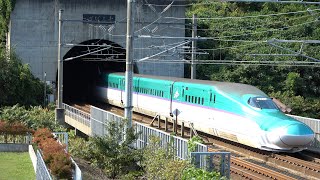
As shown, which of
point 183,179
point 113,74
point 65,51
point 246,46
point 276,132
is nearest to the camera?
point 183,179

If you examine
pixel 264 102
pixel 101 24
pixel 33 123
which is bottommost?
pixel 33 123

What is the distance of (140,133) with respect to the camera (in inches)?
905

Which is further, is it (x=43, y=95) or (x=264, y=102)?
(x=43, y=95)

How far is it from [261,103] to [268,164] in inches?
98.0

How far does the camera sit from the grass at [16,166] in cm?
2352

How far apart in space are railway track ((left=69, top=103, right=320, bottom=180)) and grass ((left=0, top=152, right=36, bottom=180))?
23.6ft

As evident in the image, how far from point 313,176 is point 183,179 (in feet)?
23.8

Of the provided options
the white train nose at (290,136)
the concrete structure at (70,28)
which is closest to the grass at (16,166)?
the white train nose at (290,136)

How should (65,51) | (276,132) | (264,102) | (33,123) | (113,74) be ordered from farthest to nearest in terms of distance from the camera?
(65,51) < (113,74) < (33,123) < (264,102) < (276,132)

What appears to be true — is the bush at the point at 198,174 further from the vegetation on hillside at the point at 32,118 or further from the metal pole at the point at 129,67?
the vegetation on hillside at the point at 32,118

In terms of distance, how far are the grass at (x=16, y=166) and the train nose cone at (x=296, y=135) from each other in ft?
30.3

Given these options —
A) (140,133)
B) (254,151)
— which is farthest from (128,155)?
(254,151)

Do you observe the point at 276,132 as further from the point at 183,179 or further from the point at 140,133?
the point at 183,179

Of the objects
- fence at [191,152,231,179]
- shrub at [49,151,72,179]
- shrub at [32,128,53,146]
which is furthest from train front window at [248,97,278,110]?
shrub at [32,128,53,146]
